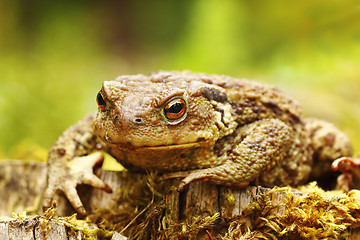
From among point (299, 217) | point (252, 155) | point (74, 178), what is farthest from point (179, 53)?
point (299, 217)

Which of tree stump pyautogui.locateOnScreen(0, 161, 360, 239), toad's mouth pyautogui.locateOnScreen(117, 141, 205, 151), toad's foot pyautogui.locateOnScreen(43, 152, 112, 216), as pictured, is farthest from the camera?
toad's foot pyautogui.locateOnScreen(43, 152, 112, 216)

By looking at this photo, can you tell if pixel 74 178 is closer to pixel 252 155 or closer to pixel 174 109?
pixel 174 109

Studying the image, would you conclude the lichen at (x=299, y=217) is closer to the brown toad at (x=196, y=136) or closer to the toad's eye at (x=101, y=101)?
the brown toad at (x=196, y=136)

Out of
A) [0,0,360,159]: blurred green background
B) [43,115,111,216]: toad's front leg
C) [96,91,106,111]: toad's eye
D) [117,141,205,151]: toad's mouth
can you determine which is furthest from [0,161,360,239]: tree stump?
[0,0,360,159]: blurred green background

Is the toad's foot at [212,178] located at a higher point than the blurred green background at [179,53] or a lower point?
lower

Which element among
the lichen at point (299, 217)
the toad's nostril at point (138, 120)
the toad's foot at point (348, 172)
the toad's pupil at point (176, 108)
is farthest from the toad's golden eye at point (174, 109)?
the toad's foot at point (348, 172)

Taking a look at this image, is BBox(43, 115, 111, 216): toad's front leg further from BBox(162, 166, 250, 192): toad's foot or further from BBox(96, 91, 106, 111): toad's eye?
BBox(162, 166, 250, 192): toad's foot
